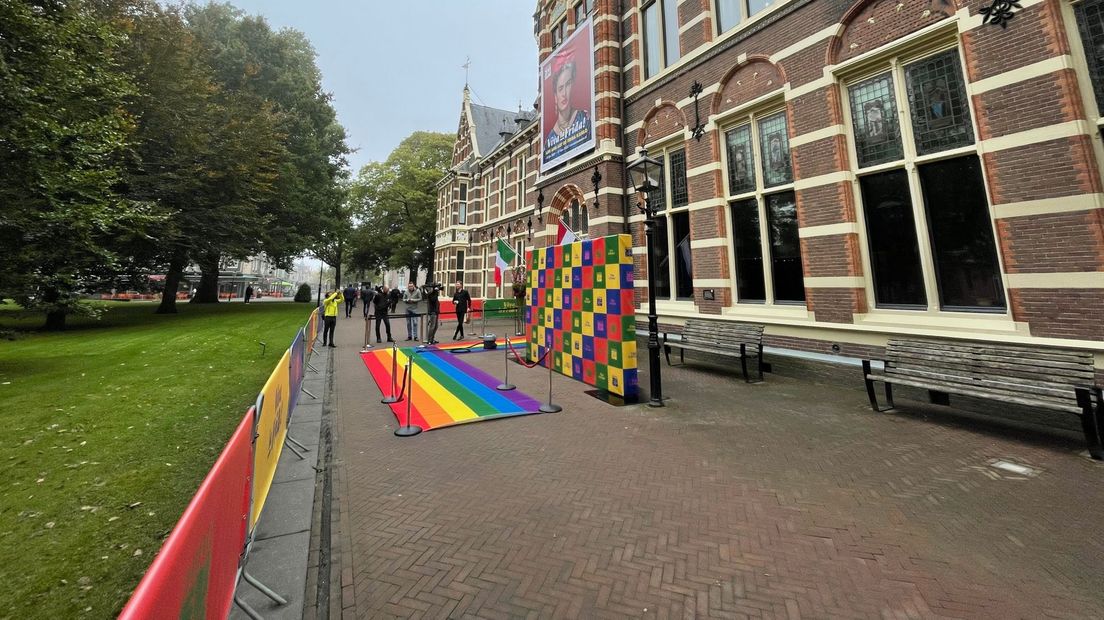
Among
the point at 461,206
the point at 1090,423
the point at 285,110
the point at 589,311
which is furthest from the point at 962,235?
the point at 285,110

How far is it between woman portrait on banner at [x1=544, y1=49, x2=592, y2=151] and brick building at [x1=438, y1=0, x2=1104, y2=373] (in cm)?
70

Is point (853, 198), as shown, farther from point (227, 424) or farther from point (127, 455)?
point (127, 455)

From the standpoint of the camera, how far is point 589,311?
757cm

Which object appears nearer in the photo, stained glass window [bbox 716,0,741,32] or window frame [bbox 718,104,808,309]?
window frame [bbox 718,104,808,309]

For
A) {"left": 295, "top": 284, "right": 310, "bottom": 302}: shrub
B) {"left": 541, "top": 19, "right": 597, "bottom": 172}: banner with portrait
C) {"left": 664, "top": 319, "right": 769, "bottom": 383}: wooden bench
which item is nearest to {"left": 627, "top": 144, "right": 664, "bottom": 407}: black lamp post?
{"left": 664, "top": 319, "right": 769, "bottom": 383}: wooden bench

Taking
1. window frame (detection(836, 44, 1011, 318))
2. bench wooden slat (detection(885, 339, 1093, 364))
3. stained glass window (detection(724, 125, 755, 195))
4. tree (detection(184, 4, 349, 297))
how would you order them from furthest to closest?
tree (detection(184, 4, 349, 297)), stained glass window (detection(724, 125, 755, 195)), window frame (detection(836, 44, 1011, 318)), bench wooden slat (detection(885, 339, 1093, 364))

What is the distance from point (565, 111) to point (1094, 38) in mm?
11518

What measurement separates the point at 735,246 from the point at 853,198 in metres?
2.49

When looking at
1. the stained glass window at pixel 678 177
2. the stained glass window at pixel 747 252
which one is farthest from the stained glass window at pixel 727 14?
the stained glass window at pixel 747 252

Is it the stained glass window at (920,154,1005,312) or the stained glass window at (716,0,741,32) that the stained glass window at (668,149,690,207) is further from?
the stained glass window at (920,154,1005,312)

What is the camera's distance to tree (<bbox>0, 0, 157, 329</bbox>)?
742cm

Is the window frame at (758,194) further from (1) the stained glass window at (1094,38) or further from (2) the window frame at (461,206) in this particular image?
(2) the window frame at (461,206)

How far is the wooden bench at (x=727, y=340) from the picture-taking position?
25.5 feet

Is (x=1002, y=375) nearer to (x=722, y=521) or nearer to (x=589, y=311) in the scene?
(x=722, y=521)
